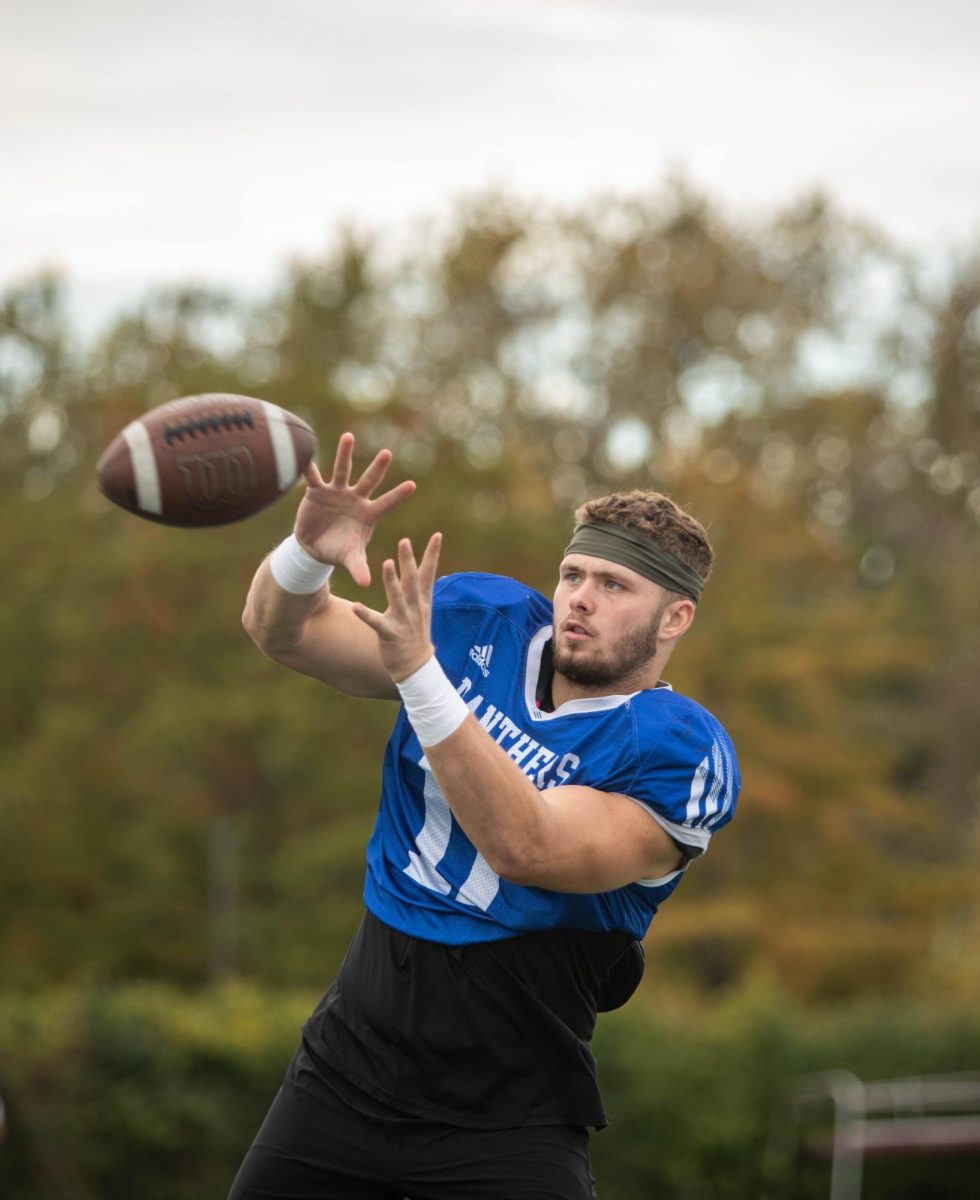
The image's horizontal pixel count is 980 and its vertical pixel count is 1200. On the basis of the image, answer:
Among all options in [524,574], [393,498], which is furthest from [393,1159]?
[524,574]

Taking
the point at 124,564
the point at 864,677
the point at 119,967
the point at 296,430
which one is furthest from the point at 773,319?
the point at 296,430

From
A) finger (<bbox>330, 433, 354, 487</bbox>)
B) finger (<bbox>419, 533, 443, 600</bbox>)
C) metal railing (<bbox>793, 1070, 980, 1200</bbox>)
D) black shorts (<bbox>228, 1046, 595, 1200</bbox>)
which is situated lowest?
metal railing (<bbox>793, 1070, 980, 1200</bbox>)

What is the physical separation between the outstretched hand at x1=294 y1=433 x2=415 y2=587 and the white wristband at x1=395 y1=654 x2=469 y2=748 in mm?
640

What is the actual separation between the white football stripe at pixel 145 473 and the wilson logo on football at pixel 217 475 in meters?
0.07

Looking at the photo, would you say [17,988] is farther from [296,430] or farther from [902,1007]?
[296,430]

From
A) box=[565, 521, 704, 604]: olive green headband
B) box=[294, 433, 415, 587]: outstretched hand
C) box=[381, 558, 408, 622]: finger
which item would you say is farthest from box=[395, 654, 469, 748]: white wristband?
box=[565, 521, 704, 604]: olive green headband

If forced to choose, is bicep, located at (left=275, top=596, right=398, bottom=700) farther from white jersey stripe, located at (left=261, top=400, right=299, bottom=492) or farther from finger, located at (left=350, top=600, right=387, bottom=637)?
finger, located at (left=350, top=600, right=387, bottom=637)

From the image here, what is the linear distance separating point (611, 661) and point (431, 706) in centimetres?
68

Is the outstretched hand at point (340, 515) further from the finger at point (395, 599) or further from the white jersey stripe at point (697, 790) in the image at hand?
the white jersey stripe at point (697, 790)

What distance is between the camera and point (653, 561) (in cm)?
416

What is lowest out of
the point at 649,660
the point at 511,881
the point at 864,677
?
the point at 864,677

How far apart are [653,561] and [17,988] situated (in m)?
14.6

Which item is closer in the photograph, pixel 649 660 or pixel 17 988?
pixel 649 660

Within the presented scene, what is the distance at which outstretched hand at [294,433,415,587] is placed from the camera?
4188 mm
